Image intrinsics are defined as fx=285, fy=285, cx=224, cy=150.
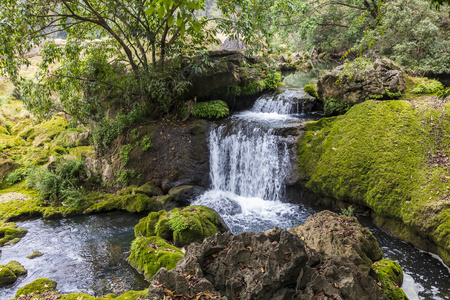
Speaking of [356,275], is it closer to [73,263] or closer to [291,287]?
[291,287]

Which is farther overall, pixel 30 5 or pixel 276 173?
pixel 276 173

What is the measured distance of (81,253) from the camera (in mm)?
6664

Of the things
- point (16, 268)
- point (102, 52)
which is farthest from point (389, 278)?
point (102, 52)

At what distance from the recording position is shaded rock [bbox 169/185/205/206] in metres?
9.07

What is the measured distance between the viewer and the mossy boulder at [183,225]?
21.1 feet

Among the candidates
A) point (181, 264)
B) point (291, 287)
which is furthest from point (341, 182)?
point (181, 264)

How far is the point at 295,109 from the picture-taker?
1214 cm

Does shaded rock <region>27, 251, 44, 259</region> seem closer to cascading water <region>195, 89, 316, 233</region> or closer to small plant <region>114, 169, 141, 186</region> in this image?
small plant <region>114, 169, 141, 186</region>

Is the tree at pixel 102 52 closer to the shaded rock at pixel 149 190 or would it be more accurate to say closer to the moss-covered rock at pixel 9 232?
the shaded rock at pixel 149 190

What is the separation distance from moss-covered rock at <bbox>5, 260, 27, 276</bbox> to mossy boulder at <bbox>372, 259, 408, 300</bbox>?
667 centimetres

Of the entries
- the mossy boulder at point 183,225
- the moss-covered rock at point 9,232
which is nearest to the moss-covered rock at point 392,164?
the mossy boulder at point 183,225

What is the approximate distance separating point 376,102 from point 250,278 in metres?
7.32

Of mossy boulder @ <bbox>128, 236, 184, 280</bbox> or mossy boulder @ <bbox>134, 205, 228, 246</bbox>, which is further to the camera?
mossy boulder @ <bbox>134, 205, 228, 246</bbox>

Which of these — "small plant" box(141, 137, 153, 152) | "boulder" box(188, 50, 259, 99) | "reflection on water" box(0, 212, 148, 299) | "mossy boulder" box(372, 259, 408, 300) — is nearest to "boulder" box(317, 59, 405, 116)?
"boulder" box(188, 50, 259, 99)
